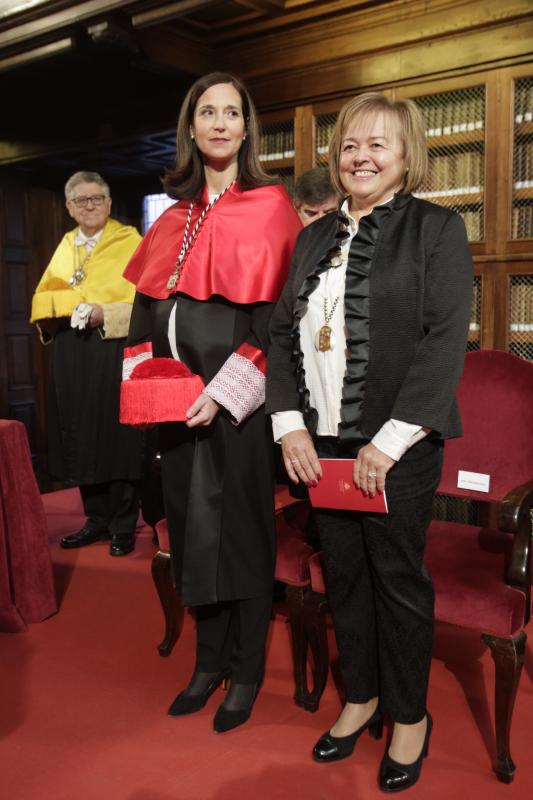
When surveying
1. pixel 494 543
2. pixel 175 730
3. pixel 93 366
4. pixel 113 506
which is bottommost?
pixel 175 730

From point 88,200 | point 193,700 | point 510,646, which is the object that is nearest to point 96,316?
point 88,200

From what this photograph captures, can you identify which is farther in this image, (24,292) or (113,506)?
(24,292)

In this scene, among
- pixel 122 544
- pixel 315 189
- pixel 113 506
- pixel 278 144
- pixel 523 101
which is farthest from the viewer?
pixel 278 144

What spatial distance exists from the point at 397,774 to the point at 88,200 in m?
3.05

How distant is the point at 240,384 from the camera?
2.06 metres

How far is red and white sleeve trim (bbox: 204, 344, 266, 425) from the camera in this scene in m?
2.06

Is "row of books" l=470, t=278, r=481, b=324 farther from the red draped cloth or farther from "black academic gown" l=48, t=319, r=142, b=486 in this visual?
the red draped cloth

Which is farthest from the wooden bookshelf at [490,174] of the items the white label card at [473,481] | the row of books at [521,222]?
the white label card at [473,481]

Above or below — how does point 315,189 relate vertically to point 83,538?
above

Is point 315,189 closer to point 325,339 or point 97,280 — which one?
point 97,280

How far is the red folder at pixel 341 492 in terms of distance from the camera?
1.81 meters

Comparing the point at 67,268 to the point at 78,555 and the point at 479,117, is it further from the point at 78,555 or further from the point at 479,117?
the point at 479,117

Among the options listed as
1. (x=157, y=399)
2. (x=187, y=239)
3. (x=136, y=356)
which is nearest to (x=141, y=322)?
(x=136, y=356)

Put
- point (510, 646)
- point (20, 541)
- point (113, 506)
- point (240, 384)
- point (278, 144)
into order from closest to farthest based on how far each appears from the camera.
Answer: point (510, 646) < point (240, 384) < point (20, 541) < point (113, 506) < point (278, 144)
